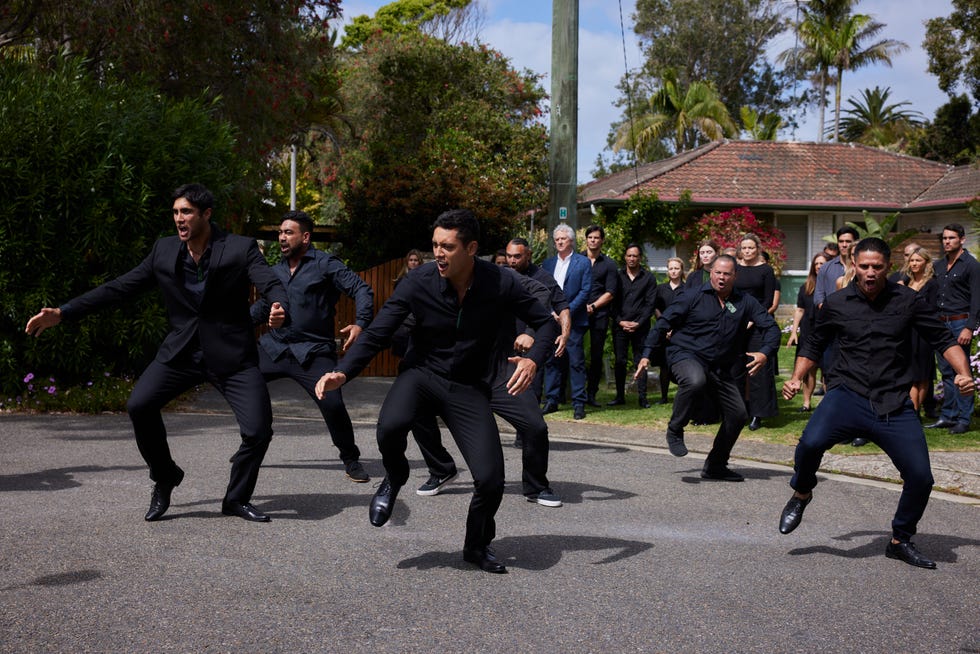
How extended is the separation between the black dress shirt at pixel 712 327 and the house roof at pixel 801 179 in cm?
1856

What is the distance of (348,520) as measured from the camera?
660 cm

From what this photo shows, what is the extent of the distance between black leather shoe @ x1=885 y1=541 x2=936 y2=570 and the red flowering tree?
68.4ft

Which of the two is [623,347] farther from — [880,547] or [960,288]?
[880,547]

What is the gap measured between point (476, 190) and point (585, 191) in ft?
55.6

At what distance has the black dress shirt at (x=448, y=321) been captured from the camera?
18.1ft

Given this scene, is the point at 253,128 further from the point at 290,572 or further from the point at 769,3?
the point at 769,3

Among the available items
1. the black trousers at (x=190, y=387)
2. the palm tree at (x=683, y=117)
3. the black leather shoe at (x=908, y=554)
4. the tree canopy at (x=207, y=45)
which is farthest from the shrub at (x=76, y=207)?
the palm tree at (x=683, y=117)

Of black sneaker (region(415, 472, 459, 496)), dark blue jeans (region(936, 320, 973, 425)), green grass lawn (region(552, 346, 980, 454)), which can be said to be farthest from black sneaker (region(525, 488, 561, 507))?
dark blue jeans (region(936, 320, 973, 425))

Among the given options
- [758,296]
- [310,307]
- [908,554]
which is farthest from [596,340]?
[908,554]

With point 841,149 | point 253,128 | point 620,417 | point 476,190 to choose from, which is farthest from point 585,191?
point 620,417

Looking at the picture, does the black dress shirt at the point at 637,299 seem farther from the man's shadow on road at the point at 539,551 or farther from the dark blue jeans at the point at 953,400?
the man's shadow on road at the point at 539,551

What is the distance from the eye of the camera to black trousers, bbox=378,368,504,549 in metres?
5.47

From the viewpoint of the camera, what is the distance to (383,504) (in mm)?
5727

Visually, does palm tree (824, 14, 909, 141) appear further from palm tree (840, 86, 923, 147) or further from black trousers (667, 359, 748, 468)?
black trousers (667, 359, 748, 468)
